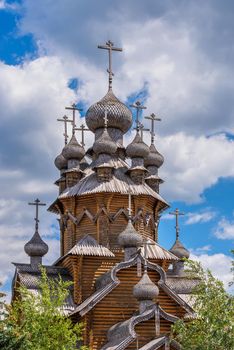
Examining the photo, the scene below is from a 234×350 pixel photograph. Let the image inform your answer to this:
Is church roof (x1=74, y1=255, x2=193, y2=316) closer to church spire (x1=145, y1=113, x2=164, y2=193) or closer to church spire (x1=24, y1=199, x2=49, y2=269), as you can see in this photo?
church spire (x1=24, y1=199, x2=49, y2=269)

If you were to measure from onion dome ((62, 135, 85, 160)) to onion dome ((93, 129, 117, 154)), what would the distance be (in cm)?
164

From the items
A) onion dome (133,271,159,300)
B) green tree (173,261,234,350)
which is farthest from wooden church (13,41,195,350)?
green tree (173,261,234,350)

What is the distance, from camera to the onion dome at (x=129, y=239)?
25859 millimetres

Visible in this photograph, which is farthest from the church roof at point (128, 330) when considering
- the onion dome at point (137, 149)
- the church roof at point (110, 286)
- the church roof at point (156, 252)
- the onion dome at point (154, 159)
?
the onion dome at point (154, 159)

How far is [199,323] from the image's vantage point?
1647 cm

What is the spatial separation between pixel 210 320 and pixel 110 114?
52.1 ft

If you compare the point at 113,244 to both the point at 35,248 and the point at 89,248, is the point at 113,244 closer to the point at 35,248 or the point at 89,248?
the point at 89,248

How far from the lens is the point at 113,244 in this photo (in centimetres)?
2766

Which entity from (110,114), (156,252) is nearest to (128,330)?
(156,252)

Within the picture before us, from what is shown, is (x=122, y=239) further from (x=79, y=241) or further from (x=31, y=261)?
(x=31, y=261)

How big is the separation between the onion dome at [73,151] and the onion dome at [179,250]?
6039mm

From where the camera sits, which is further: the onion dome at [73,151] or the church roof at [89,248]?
the onion dome at [73,151]

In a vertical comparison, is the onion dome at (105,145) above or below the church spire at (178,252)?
above

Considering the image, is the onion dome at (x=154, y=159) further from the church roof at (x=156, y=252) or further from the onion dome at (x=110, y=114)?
the church roof at (x=156, y=252)
